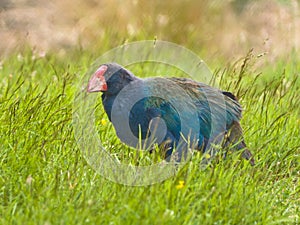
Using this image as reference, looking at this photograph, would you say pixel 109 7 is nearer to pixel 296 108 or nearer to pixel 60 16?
pixel 60 16

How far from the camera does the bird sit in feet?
13.6

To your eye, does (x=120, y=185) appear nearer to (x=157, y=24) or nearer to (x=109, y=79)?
(x=109, y=79)

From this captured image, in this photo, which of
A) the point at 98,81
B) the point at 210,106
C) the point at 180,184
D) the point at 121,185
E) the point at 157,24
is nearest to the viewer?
the point at 180,184

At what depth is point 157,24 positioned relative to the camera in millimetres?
7836

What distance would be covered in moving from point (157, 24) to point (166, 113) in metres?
3.75

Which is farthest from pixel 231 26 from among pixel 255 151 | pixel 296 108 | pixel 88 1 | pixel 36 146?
pixel 36 146

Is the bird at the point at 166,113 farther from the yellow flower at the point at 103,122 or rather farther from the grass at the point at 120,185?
the yellow flower at the point at 103,122

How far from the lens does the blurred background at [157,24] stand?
7637 mm

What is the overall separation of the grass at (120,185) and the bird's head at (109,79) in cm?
30

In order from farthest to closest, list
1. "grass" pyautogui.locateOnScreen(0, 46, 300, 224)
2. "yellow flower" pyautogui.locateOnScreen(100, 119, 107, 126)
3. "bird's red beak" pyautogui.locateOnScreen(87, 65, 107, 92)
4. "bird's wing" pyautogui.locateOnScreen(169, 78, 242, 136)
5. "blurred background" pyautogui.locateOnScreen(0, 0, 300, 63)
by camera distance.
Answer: "blurred background" pyautogui.locateOnScreen(0, 0, 300, 63) < "yellow flower" pyautogui.locateOnScreen(100, 119, 107, 126) < "bird's wing" pyautogui.locateOnScreen(169, 78, 242, 136) < "bird's red beak" pyautogui.locateOnScreen(87, 65, 107, 92) < "grass" pyautogui.locateOnScreen(0, 46, 300, 224)

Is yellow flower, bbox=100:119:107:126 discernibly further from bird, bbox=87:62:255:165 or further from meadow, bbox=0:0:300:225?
bird, bbox=87:62:255:165

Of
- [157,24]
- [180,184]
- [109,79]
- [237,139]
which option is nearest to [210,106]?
[237,139]

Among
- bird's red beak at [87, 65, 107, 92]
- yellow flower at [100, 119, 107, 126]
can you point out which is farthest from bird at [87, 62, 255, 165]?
yellow flower at [100, 119, 107, 126]

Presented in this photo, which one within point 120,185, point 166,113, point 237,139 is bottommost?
point 120,185
